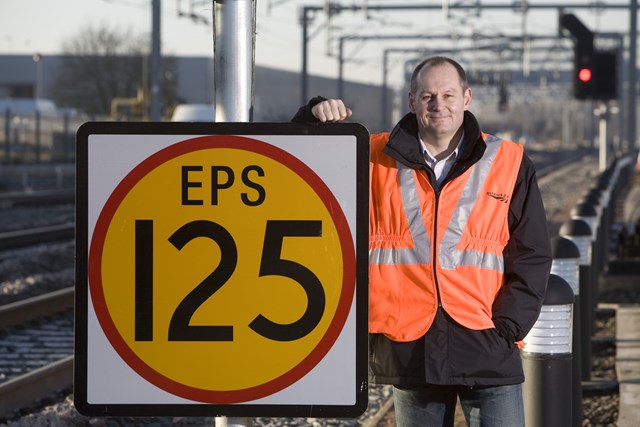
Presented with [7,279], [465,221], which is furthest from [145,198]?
[7,279]

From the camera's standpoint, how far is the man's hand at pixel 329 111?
318 cm

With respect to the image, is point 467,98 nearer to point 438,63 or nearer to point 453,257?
point 438,63

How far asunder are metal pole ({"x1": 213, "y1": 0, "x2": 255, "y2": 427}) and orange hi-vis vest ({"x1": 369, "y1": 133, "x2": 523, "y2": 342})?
0.82 meters

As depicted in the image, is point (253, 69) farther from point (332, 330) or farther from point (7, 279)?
point (7, 279)

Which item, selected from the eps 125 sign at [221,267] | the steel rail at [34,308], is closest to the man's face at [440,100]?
the eps 125 sign at [221,267]

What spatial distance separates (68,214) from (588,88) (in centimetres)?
984

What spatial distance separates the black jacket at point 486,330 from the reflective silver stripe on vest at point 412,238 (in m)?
0.06

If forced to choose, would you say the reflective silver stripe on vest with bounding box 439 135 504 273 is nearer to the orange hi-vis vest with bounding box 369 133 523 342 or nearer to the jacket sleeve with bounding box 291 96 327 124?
the orange hi-vis vest with bounding box 369 133 523 342

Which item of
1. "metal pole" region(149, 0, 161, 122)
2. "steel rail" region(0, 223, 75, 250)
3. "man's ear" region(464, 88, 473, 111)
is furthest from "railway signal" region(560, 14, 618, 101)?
"man's ear" region(464, 88, 473, 111)

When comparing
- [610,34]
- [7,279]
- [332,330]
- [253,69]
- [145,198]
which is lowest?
[7,279]

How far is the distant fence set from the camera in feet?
155

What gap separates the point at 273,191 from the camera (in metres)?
2.89

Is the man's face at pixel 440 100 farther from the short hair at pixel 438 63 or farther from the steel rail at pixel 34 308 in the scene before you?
the steel rail at pixel 34 308

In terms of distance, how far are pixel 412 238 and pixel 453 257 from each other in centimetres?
13
